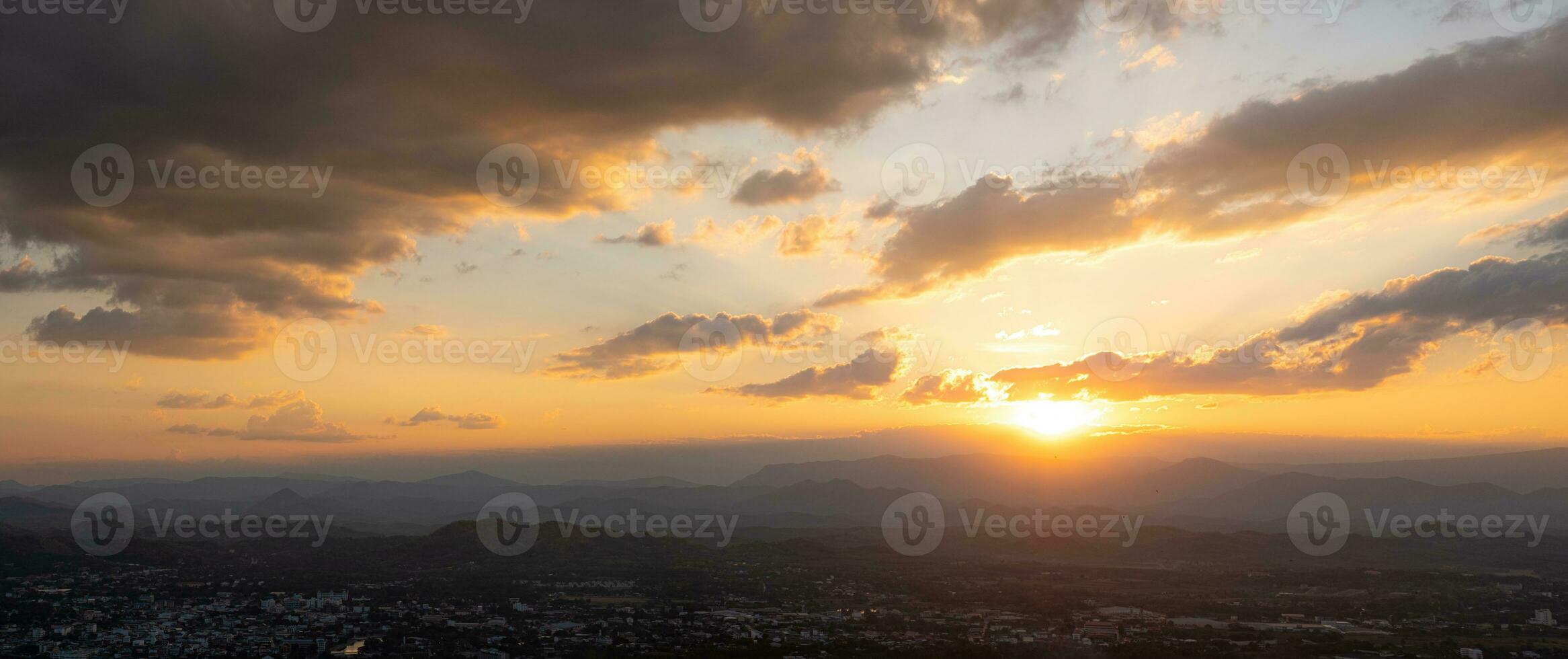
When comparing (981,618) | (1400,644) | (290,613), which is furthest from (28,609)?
(1400,644)

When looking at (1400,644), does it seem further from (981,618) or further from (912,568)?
(912,568)

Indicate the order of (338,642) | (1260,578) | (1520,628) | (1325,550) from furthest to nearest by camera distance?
(1325,550) → (1260,578) → (1520,628) → (338,642)

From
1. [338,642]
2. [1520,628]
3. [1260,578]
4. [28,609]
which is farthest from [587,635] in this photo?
[1260,578]

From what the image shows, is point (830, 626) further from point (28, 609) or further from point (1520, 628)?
point (28, 609)

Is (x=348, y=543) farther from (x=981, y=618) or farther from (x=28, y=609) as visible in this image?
(x=981, y=618)

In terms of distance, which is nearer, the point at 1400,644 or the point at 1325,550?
the point at 1400,644

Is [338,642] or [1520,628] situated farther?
[1520,628]

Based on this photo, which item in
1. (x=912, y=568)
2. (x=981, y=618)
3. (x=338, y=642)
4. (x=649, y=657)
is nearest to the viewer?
(x=649, y=657)

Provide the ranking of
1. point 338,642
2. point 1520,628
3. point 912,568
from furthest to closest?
1. point 912,568
2. point 1520,628
3. point 338,642

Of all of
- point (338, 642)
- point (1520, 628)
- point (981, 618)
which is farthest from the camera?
point (981, 618)

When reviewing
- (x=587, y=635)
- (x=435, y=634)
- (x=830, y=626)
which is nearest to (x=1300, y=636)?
(x=830, y=626)
